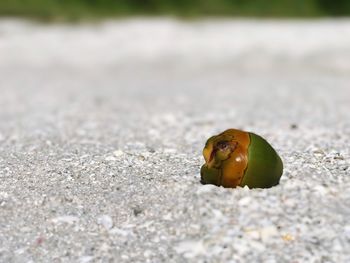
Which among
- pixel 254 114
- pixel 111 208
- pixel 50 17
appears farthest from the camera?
pixel 50 17

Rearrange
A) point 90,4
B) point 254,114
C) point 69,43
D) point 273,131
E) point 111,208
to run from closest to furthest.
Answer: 1. point 111,208
2. point 273,131
3. point 254,114
4. point 69,43
5. point 90,4

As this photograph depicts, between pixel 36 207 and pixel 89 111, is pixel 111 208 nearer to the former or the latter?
pixel 36 207

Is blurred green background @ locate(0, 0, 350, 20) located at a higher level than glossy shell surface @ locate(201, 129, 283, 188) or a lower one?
lower

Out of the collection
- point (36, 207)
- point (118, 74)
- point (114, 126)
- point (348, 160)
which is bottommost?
point (118, 74)

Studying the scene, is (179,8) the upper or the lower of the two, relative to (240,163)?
lower

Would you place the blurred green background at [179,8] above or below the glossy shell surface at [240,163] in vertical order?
below

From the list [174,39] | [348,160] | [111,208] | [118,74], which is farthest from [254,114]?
[174,39]

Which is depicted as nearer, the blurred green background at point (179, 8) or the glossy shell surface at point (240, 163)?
the glossy shell surface at point (240, 163)

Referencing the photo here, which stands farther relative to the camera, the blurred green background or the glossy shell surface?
the blurred green background
